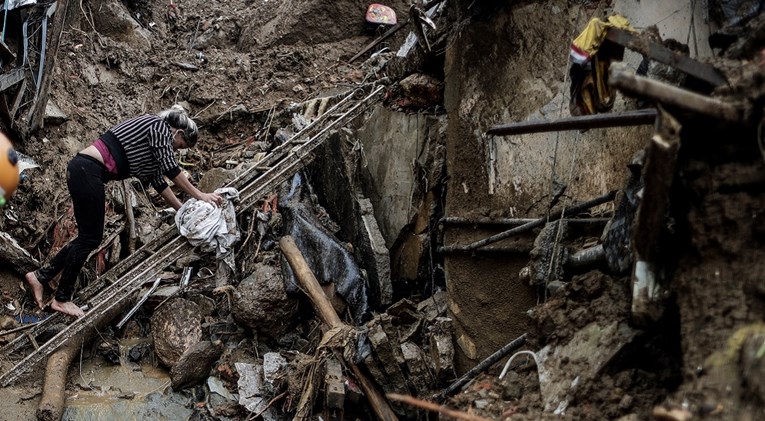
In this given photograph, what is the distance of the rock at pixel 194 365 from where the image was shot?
235 inches

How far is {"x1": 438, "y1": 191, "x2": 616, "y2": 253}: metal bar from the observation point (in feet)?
13.5

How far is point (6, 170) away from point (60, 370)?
2.87m

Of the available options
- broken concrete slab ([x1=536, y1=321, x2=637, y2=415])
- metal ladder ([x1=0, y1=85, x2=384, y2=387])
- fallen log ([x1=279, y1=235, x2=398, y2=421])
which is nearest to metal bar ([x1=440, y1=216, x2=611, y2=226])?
broken concrete slab ([x1=536, y1=321, x2=637, y2=415])

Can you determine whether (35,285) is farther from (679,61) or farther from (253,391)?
(679,61)

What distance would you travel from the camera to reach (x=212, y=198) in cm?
647

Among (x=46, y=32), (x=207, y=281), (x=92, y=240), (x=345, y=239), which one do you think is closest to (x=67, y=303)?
(x=92, y=240)

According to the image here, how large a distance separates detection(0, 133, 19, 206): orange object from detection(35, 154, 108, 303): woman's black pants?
208 centimetres

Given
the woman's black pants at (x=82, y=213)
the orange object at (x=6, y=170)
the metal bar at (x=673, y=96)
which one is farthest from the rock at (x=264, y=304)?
the metal bar at (x=673, y=96)

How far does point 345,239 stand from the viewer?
7266 mm

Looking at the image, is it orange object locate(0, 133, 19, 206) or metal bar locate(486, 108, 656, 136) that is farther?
orange object locate(0, 133, 19, 206)

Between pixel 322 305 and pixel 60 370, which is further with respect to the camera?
pixel 322 305

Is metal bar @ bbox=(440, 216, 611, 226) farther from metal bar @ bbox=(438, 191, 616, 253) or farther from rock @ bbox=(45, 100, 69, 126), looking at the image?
→ rock @ bbox=(45, 100, 69, 126)

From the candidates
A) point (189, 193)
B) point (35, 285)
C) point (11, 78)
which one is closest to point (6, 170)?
point (189, 193)

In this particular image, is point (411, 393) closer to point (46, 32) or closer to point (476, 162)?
point (476, 162)
